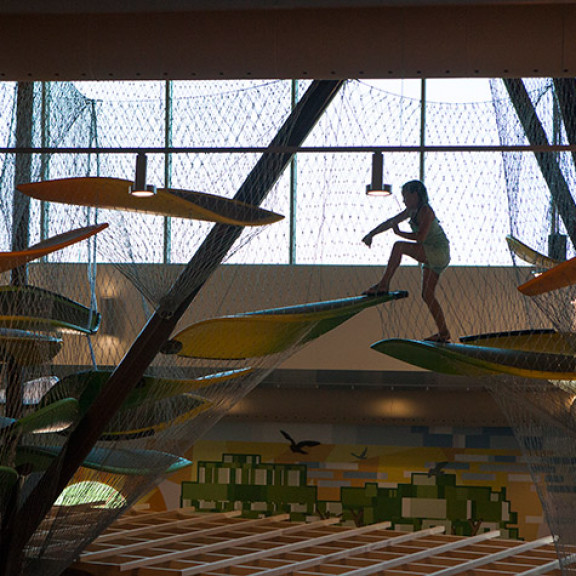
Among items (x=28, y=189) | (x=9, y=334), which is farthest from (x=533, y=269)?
(x=9, y=334)

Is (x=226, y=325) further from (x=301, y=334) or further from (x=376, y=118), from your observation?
(x=376, y=118)

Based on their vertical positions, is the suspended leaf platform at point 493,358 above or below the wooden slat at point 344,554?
above

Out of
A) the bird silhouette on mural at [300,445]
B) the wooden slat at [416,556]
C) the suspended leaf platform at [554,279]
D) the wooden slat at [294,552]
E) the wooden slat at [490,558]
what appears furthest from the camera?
the bird silhouette on mural at [300,445]

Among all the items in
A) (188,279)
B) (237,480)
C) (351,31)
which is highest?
(351,31)

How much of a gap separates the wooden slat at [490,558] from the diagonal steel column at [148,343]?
460 centimetres

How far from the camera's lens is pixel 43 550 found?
6984mm

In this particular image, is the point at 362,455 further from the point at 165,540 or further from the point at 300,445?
the point at 165,540

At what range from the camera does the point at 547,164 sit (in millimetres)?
6129

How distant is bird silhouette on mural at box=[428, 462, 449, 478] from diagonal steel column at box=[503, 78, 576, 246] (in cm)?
1280

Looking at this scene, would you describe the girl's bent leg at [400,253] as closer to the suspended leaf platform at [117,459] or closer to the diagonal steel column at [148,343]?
the diagonal steel column at [148,343]

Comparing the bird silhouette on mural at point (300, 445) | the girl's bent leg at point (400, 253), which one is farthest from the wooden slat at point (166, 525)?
the girl's bent leg at point (400, 253)

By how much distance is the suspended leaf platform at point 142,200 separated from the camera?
5.20 metres

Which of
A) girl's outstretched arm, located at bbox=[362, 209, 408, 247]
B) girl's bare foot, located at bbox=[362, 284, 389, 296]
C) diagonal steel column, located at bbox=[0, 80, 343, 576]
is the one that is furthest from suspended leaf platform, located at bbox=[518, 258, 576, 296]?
diagonal steel column, located at bbox=[0, 80, 343, 576]

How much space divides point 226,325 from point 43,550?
2.50 metres
